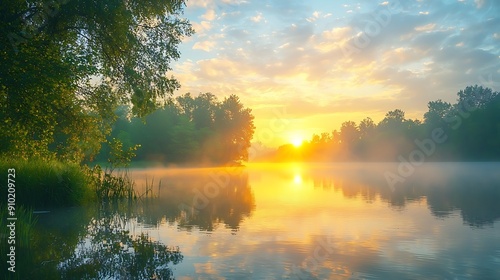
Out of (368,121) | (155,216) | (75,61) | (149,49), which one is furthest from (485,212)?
(368,121)

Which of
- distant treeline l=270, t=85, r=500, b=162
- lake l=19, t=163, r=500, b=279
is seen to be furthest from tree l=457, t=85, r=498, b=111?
lake l=19, t=163, r=500, b=279

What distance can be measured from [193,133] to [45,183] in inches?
3139

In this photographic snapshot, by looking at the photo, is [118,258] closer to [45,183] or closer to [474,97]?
[45,183]

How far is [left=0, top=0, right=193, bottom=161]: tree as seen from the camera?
13.3 metres

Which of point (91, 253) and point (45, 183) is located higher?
point (45, 183)

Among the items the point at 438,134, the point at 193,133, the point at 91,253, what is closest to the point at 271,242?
the point at 91,253

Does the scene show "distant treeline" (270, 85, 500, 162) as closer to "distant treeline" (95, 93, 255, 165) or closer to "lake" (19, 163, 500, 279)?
"distant treeline" (95, 93, 255, 165)

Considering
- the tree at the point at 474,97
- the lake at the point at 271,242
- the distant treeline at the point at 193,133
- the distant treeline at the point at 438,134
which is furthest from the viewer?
the tree at the point at 474,97

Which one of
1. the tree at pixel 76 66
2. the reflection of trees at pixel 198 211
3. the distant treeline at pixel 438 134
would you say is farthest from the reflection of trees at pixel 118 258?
the distant treeline at pixel 438 134

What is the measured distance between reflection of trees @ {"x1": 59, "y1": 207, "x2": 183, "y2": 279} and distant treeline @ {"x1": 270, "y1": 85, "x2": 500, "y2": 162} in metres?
108

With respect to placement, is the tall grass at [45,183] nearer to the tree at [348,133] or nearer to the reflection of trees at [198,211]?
the reflection of trees at [198,211]

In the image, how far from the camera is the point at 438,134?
401ft

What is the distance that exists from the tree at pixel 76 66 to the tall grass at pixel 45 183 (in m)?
0.80

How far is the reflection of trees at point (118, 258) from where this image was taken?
8820 millimetres
